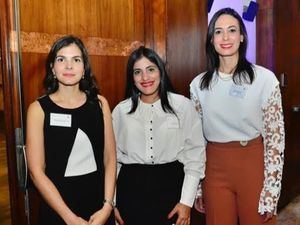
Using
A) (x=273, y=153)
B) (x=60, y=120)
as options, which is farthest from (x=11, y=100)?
(x=273, y=153)

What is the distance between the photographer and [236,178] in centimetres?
173

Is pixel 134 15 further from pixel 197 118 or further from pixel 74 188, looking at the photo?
pixel 74 188

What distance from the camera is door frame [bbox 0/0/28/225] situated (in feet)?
5.45

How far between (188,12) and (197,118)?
39.5 inches

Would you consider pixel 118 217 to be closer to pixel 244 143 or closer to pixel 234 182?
pixel 234 182

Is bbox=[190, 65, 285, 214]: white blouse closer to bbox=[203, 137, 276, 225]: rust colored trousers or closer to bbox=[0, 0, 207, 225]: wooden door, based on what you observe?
bbox=[203, 137, 276, 225]: rust colored trousers

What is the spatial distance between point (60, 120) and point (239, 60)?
937 millimetres

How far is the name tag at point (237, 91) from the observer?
174 cm

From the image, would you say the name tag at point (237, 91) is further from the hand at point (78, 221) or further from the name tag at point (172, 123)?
the hand at point (78, 221)

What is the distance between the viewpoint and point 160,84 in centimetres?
183

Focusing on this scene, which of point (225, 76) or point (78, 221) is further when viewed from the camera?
point (225, 76)

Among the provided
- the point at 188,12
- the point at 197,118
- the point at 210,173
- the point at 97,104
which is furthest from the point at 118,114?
the point at 188,12

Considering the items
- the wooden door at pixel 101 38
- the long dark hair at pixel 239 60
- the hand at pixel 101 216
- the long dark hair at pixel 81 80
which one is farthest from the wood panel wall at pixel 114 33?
the hand at pixel 101 216

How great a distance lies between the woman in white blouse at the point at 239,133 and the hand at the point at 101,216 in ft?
1.75
